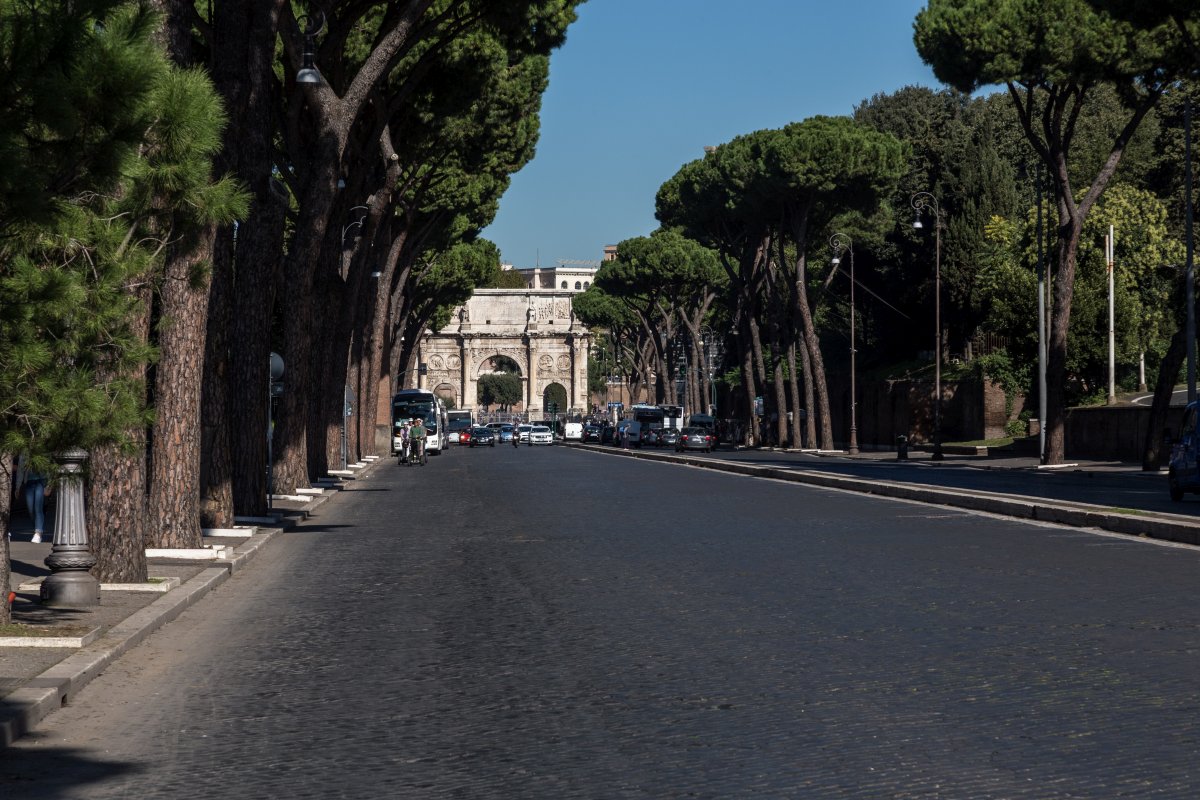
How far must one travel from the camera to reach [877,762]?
681cm

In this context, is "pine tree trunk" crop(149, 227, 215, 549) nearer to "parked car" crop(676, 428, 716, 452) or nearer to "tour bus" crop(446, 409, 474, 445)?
"parked car" crop(676, 428, 716, 452)

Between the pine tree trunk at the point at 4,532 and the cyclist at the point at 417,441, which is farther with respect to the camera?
the cyclist at the point at 417,441

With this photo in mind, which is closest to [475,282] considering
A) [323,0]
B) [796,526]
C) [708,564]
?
[323,0]

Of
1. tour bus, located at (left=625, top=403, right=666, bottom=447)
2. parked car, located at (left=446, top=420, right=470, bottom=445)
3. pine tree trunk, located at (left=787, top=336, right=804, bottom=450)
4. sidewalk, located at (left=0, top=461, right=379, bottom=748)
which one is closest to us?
sidewalk, located at (left=0, top=461, right=379, bottom=748)

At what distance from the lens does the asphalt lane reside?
6664 mm

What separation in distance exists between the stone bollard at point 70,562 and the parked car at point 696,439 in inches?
2740

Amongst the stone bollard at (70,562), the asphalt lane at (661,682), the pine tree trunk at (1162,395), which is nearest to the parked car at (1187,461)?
the asphalt lane at (661,682)

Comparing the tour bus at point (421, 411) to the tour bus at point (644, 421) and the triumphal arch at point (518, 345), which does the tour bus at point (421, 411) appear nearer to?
the tour bus at point (644, 421)

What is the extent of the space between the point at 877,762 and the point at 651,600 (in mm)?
6489

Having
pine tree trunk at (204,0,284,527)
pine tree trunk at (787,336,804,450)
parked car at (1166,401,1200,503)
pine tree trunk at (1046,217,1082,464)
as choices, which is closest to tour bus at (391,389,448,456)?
pine tree trunk at (787,336,804,450)

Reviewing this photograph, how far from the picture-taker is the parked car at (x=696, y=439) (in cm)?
8194

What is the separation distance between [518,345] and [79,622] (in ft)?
560

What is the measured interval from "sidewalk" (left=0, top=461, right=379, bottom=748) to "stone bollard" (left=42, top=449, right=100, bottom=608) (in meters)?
0.13

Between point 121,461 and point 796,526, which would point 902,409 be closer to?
point 796,526
